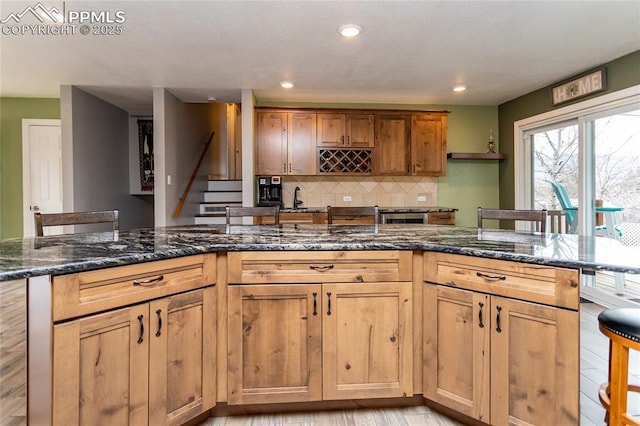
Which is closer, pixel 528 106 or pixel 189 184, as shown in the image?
pixel 528 106

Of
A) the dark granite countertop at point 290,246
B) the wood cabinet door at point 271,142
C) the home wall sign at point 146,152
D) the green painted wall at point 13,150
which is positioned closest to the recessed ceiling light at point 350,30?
the dark granite countertop at point 290,246

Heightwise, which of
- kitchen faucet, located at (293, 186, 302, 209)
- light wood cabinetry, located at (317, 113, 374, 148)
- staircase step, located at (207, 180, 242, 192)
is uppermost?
light wood cabinetry, located at (317, 113, 374, 148)

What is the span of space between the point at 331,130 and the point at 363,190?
1057mm

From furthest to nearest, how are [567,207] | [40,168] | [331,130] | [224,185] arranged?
[224,185]
[40,168]
[331,130]
[567,207]

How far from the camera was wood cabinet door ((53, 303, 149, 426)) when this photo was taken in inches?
52.6

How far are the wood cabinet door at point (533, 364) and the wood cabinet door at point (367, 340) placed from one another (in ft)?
1.43

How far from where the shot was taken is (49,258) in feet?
4.74

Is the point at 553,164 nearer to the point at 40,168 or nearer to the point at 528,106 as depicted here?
the point at 528,106

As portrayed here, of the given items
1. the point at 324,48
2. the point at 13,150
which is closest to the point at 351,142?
the point at 324,48

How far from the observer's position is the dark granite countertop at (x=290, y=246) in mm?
1391

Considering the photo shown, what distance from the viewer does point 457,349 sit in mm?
1801

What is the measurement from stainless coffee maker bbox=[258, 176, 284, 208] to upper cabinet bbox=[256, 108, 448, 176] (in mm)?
109

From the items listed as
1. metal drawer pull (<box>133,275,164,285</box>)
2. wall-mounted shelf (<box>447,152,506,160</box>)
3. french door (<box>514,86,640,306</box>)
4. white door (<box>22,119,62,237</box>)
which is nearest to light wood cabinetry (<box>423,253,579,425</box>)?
metal drawer pull (<box>133,275,164,285</box>)

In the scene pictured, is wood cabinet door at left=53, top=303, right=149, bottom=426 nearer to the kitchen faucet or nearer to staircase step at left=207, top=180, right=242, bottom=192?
the kitchen faucet
